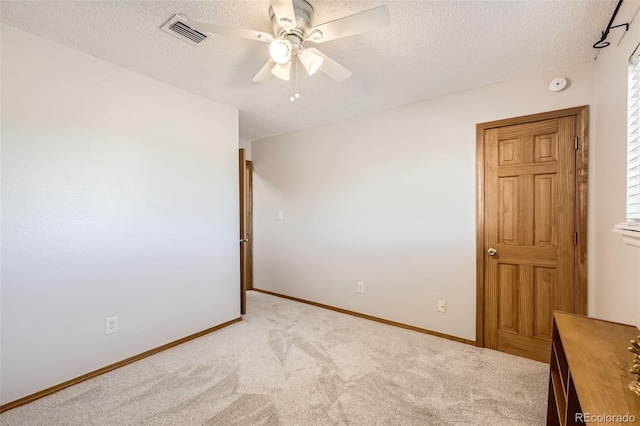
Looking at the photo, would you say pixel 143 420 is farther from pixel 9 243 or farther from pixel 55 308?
pixel 9 243

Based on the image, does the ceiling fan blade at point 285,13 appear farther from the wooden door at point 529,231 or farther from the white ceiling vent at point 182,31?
the wooden door at point 529,231

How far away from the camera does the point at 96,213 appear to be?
2203mm

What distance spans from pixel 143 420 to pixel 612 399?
7.20 ft

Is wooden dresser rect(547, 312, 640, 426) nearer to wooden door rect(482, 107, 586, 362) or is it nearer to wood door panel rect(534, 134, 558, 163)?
wooden door rect(482, 107, 586, 362)

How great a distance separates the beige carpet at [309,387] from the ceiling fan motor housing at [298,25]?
2.24 metres

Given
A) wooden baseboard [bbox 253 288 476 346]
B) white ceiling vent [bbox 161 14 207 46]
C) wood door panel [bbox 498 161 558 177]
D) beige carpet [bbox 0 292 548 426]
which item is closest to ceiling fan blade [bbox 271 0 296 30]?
white ceiling vent [bbox 161 14 207 46]

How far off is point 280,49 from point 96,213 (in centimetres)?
186

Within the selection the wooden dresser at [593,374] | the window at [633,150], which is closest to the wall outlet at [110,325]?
the wooden dresser at [593,374]

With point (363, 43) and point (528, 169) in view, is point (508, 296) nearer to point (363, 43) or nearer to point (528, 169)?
point (528, 169)

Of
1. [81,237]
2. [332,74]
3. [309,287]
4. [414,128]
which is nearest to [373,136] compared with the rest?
[414,128]

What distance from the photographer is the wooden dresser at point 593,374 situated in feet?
2.59

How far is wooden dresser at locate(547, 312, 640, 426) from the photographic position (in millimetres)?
790

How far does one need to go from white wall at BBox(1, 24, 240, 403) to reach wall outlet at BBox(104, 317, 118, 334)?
1.1 inches
